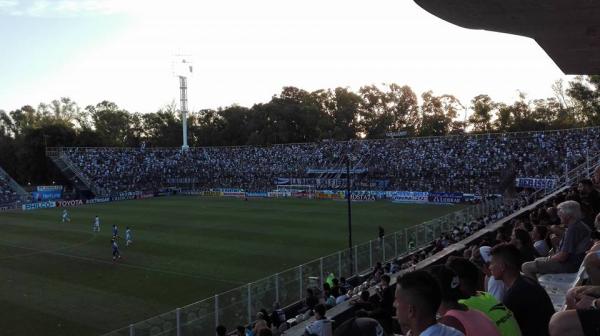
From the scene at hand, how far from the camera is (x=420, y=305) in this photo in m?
3.15

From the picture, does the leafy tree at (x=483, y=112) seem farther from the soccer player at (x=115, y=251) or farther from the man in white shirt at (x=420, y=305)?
the man in white shirt at (x=420, y=305)

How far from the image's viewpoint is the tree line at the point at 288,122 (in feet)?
253

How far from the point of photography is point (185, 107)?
84000mm

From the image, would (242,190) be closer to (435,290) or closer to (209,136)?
(209,136)

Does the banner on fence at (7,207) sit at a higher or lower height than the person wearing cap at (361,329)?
lower

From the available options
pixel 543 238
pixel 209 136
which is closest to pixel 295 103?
pixel 209 136

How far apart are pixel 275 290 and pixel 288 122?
7438cm

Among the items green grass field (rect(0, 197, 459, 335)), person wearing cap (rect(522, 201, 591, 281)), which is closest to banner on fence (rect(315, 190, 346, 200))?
green grass field (rect(0, 197, 459, 335))

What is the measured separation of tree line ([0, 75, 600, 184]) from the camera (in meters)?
77.0

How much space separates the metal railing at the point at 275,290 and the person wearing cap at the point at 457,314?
345 inches

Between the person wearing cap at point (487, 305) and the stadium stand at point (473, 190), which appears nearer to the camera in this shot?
the person wearing cap at point (487, 305)

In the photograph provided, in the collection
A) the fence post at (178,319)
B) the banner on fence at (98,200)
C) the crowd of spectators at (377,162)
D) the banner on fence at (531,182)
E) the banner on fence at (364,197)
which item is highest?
the crowd of spectators at (377,162)

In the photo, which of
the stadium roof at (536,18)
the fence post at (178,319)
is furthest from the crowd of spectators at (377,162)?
the fence post at (178,319)

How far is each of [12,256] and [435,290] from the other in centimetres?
2828
